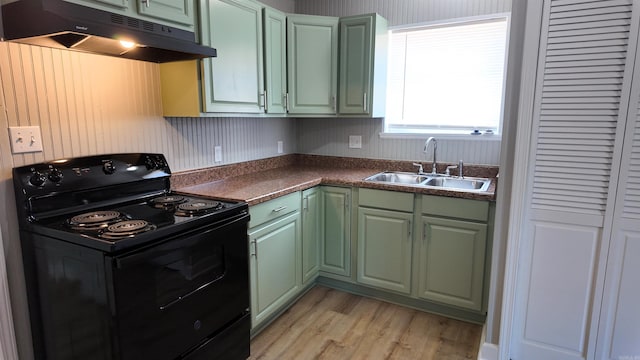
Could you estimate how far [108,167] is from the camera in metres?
1.85

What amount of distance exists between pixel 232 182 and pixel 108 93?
929 mm

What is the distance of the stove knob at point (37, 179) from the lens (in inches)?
61.5

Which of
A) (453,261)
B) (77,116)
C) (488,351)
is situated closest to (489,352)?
(488,351)

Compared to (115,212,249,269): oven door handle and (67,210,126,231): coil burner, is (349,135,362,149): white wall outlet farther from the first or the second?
(67,210,126,231): coil burner

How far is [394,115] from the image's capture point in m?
3.13

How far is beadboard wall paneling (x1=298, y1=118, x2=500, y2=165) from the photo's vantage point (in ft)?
9.16

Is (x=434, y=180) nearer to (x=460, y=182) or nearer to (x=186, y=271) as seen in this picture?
(x=460, y=182)

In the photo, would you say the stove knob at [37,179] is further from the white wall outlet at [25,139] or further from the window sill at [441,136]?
the window sill at [441,136]

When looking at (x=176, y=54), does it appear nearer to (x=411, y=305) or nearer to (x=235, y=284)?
(x=235, y=284)

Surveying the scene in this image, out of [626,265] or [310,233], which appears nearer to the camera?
[626,265]

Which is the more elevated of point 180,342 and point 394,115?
point 394,115

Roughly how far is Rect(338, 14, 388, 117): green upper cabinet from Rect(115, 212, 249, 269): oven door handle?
146cm

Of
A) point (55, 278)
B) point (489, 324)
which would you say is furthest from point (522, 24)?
point (55, 278)

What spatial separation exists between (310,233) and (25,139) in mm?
1719
